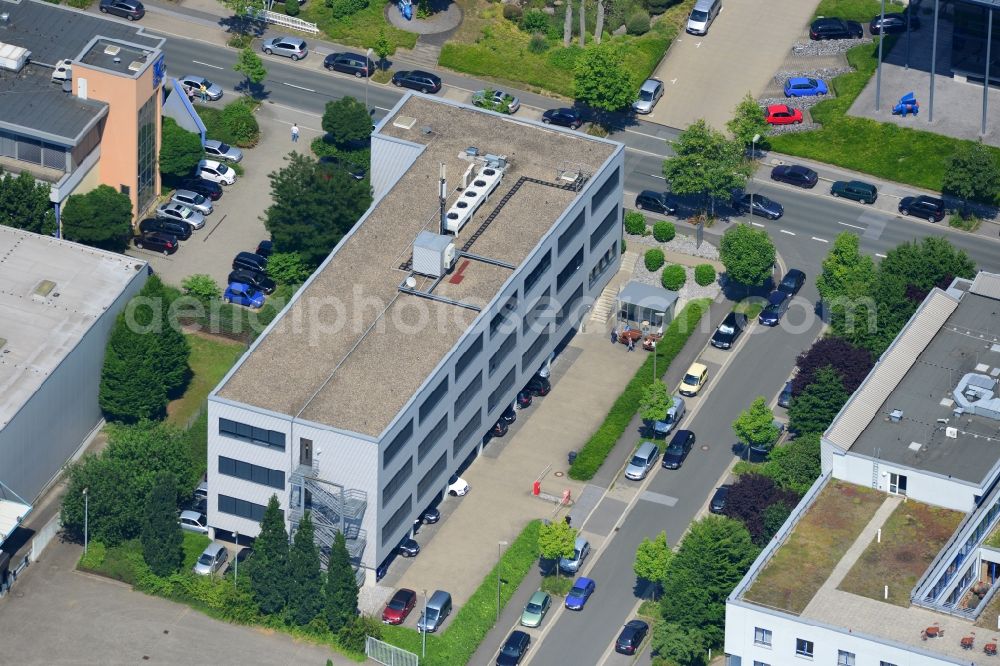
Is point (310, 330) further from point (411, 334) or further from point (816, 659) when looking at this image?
point (816, 659)

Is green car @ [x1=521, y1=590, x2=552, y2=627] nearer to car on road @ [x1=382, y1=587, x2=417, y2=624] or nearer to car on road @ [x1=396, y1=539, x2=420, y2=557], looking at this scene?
car on road @ [x1=382, y1=587, x2=417, y2=624]

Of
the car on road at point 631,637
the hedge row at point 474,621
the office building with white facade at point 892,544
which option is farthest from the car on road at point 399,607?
the office building with white facade at point 892,544

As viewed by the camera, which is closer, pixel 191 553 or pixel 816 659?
pixel 816 659

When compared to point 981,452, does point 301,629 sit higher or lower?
lower

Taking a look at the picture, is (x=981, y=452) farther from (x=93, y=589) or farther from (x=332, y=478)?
(x=93, y=589)

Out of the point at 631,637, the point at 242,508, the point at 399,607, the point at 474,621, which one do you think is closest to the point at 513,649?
the point at 474,621

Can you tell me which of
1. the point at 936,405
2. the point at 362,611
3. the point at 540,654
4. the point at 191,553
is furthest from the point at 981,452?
the point at 191,553

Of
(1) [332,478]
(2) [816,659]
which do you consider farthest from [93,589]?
(2) [816,659]
